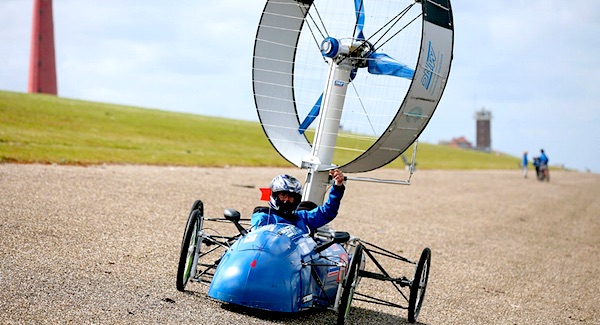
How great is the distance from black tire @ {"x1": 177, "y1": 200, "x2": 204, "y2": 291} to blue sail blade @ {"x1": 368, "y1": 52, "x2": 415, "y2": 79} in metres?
3.18

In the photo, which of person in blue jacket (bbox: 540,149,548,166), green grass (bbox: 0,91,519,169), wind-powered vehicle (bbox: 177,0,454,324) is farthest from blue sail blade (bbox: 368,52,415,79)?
person in blue jacket (bbox: 540,149,548,166)

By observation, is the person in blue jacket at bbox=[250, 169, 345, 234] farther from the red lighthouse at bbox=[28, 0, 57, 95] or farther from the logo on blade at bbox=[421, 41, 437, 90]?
the red lighthouse at bbox=[28, 0, 57, 95]

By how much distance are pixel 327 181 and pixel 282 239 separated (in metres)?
2.62

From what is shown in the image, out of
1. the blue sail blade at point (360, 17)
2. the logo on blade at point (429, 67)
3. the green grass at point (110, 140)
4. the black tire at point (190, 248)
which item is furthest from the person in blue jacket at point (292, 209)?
the green grass at point (110, 140)

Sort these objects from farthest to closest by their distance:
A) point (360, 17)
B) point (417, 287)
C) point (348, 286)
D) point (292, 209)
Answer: point (360, 17), point (417, 287), point (292, 209), point (348, 286)

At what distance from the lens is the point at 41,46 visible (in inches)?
2825

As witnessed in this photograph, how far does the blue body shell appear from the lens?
831cm

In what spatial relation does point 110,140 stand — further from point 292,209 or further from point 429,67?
point 429,67

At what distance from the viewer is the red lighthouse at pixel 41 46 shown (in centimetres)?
7138

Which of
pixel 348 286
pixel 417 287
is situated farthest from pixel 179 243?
pixel 348 286

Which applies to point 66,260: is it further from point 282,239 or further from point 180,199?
point 180,199

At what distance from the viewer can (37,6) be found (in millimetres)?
71375

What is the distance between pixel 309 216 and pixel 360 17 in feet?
10.6

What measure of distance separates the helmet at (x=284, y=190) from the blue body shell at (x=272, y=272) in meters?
0.41
